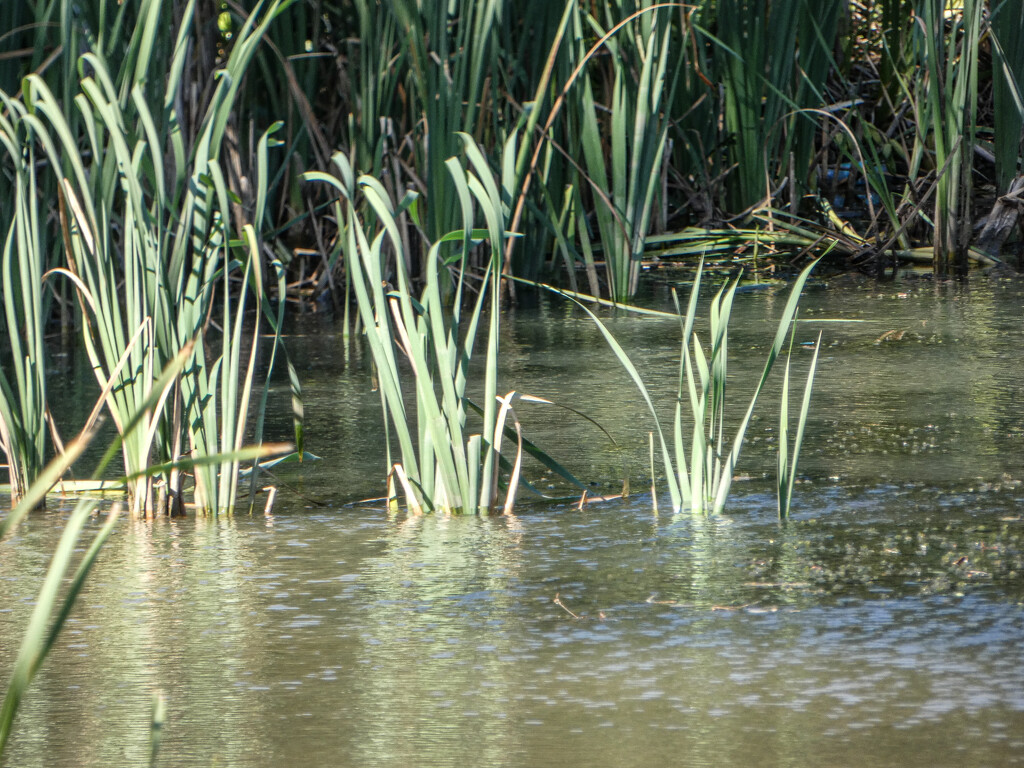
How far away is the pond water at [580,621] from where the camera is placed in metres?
1.10

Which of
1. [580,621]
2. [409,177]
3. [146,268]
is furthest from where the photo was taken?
[409,177]

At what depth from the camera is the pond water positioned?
1101 millimetres

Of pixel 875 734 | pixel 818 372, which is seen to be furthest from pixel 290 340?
pixel 875 734

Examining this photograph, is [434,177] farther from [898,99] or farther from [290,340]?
[898,99]

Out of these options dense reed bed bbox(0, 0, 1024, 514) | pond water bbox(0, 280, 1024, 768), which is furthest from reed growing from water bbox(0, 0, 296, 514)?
pond water bbox(0, 280, 1024, 768)

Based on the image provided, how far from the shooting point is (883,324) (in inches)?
121

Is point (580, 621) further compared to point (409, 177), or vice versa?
point (409, 177)

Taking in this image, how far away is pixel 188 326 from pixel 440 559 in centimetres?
43

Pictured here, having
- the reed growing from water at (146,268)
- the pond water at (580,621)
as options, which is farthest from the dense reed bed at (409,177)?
the pond water at (580,621)

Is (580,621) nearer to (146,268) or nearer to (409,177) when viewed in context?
(146,268)

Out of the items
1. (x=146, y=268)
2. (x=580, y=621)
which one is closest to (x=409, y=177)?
(x=146, y=268)

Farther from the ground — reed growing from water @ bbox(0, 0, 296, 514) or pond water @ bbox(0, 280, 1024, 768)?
reed growing from water @ bbox(0, 0, 296, 514)

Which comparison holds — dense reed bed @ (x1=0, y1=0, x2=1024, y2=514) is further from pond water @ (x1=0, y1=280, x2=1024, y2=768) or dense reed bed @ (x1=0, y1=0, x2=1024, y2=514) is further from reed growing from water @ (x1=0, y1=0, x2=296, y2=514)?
pond water @ (x1=0, y1=280, x2=1024, y2=768)

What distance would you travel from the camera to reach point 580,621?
4.50 feet
